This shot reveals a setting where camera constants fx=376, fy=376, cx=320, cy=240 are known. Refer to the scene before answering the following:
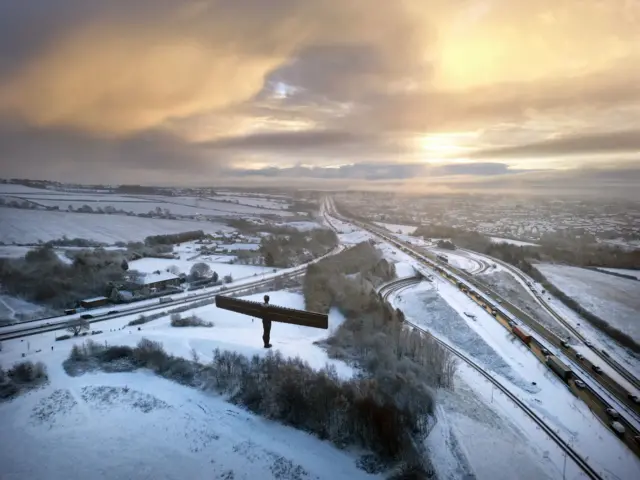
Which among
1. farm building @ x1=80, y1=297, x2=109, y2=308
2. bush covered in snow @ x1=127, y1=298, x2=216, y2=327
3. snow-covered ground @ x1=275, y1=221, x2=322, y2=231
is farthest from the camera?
snow-covered ground @ x1=275, y1=221, x2=322, y2=231

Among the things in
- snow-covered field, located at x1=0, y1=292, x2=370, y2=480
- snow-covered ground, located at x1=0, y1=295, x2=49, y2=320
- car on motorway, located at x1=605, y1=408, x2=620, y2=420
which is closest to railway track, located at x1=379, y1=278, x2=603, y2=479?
car on motorway, located at x1=605, y1=408, x2=620, y2=420

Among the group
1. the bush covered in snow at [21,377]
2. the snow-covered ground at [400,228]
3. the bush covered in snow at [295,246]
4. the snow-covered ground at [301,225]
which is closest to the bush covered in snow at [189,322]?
the bush covered in snow at [21,377]

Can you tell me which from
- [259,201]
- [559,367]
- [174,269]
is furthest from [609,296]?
[259,201]

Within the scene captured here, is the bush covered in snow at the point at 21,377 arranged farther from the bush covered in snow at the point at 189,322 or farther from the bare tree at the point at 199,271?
the bare tree at the point at 199,271

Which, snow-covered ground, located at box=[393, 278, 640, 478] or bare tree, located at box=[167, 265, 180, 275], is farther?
bare tree, located at box=[167, 265, 180, 275]

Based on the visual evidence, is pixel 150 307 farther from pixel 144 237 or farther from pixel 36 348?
pixel 144 237

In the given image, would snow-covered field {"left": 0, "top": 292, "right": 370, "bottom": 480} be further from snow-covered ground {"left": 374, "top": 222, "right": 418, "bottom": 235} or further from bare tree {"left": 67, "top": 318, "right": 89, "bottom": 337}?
snow-covered ground {"left": 374, "top": 222, "right": 418, "bottom": 235}
